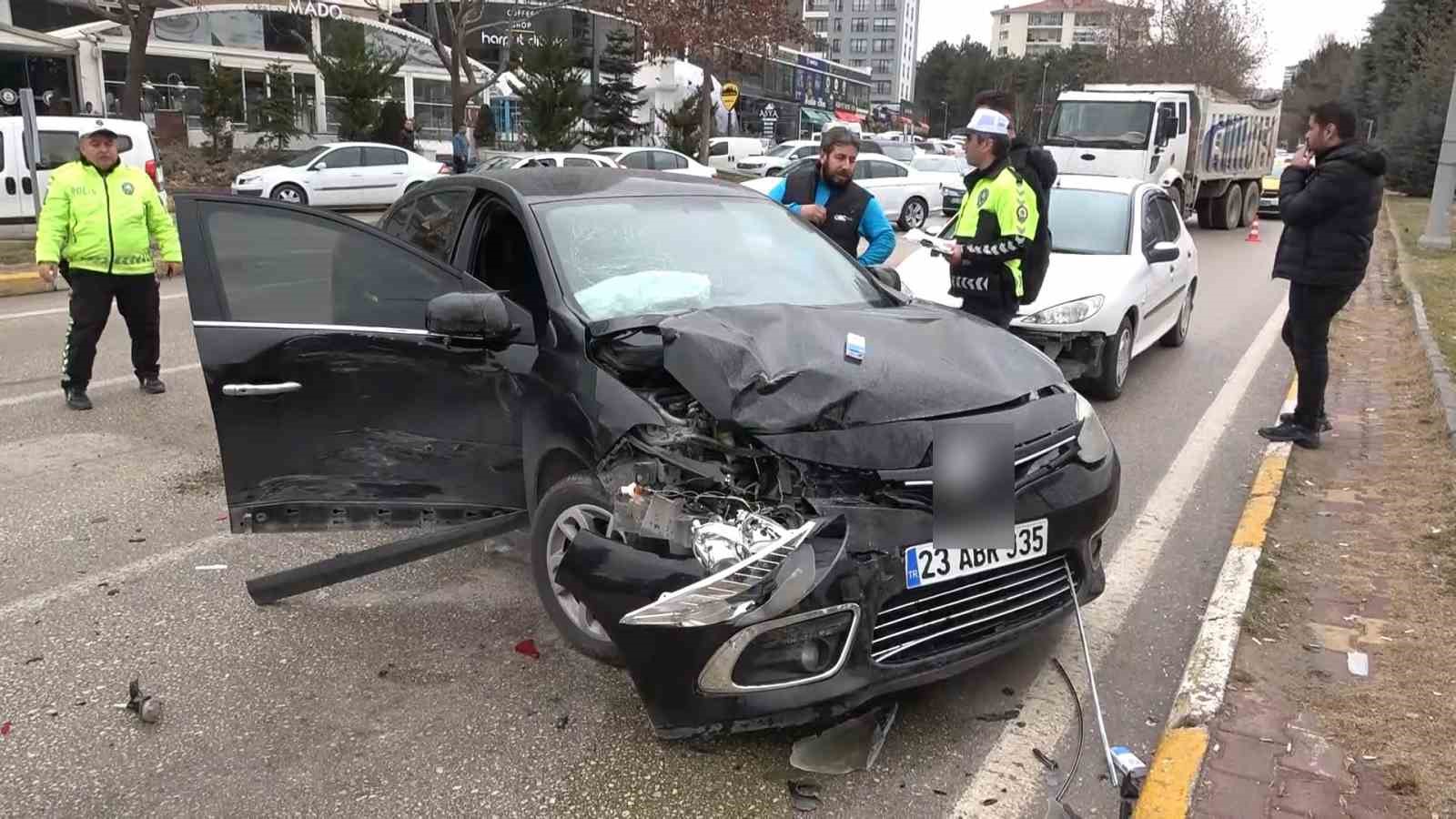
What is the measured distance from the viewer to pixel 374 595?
4020mm

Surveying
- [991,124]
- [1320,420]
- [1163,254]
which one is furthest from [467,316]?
[1163,254]

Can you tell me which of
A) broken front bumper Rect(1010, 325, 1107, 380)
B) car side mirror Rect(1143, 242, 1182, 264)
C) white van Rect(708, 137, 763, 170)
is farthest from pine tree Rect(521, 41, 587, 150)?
broken front bumper Rect(1010, 325, 1107, 380)

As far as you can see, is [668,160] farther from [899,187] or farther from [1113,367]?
[1113,367]

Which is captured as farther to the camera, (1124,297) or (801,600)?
(1124,297)

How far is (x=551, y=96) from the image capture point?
103 ft

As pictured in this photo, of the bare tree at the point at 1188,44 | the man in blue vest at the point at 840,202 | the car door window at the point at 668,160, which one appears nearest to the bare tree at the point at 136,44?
the car door window at the point at 668,160

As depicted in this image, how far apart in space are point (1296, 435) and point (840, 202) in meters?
2.90

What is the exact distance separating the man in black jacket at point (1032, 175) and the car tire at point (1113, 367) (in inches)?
73.7

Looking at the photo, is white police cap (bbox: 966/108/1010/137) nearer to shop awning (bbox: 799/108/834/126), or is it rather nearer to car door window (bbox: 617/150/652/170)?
car door window (bbox: 617/150/652/170)

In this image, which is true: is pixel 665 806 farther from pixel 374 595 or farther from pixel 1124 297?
pixel 1124 297

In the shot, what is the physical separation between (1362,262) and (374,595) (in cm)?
513

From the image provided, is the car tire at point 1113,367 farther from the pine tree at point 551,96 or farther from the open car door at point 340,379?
the pine tree at point 551,96

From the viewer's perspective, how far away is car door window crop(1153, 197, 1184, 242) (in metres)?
8.30

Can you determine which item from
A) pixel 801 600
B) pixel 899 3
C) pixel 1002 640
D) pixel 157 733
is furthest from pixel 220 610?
pixel 899 3
